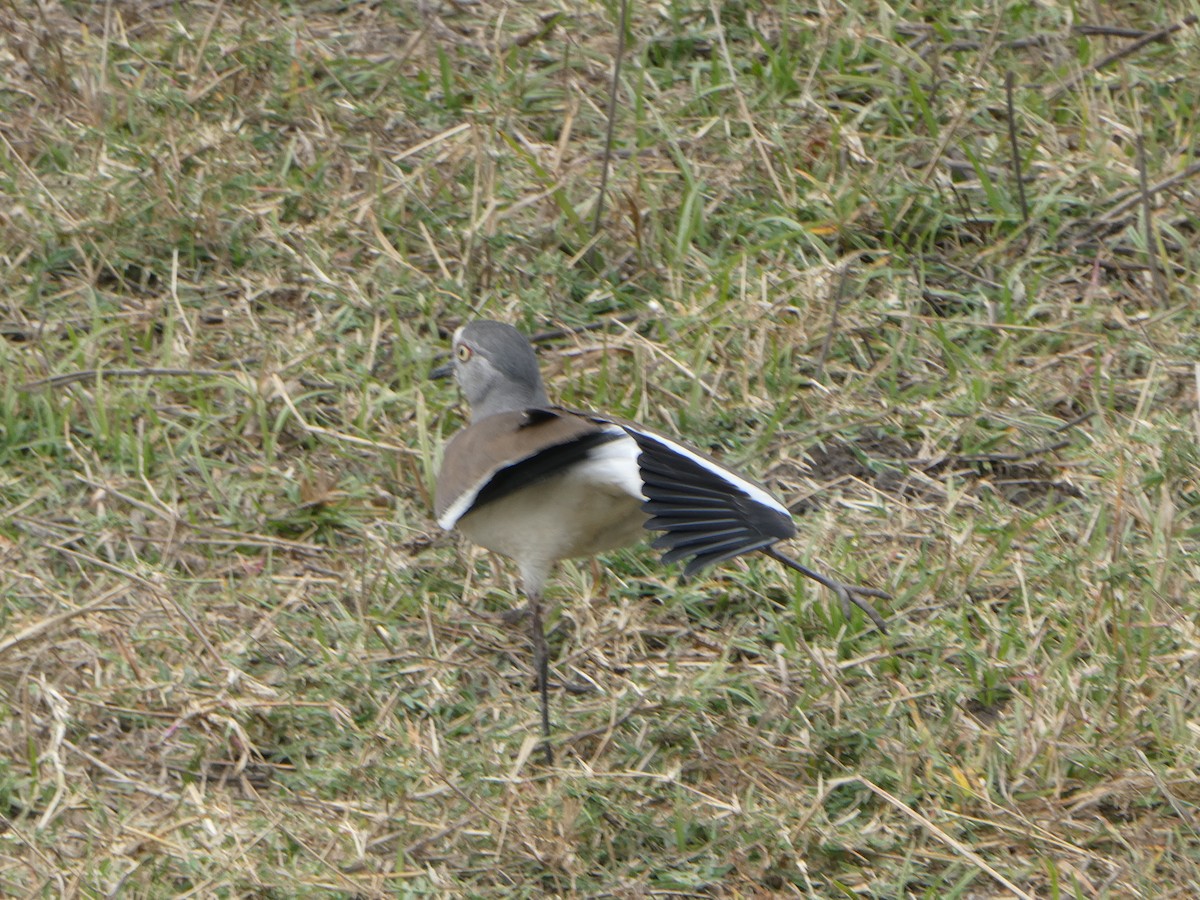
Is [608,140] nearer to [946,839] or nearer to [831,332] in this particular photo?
[831,332]

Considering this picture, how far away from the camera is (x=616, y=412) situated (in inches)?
234

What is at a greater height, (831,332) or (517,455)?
(517,455)

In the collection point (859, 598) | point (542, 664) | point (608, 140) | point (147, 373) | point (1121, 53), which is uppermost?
point (608, 140)

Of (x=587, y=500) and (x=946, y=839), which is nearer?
(x=946, y=839)

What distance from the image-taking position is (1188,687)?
4.54m

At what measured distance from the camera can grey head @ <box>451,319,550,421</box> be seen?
5484 millimetres

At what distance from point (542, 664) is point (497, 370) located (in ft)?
3.59

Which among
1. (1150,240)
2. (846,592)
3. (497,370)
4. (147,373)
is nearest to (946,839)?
(846,592)

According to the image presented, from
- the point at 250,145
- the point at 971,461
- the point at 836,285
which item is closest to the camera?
the point at 971,461

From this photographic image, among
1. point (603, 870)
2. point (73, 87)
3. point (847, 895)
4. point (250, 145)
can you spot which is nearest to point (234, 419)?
point (250, 145)

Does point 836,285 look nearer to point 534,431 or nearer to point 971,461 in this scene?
point 971,461

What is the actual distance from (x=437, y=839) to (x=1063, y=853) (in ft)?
4.89

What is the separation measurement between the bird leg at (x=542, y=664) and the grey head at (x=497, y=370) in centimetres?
69

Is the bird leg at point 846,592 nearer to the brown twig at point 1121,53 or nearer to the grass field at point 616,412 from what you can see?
the grass field at point 616,412
